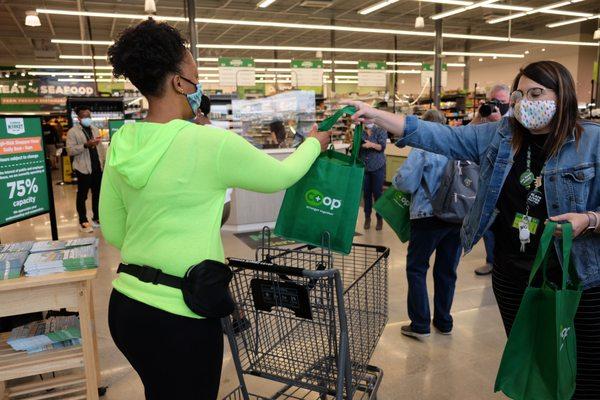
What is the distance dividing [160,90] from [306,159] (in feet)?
1.62

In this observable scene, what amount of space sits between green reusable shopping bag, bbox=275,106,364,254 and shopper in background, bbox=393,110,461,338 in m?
1.35

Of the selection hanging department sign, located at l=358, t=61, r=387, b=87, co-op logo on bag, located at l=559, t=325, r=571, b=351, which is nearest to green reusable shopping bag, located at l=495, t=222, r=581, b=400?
co-op logo on bag, located at l=559, t=325, r=571, b=351

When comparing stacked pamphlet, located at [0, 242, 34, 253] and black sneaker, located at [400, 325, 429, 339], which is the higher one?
stacked pamphlet, located at [0, 242, 34, 253]

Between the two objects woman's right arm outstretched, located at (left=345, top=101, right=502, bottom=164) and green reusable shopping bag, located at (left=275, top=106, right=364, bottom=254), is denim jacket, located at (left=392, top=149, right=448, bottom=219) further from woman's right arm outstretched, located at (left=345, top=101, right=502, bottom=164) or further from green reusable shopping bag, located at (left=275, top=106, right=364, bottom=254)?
green reusable shopping bag, located at (left=275, top=106, right=364, bottom=254)

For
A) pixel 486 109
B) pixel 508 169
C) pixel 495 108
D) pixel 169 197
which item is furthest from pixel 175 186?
pixel 495 108

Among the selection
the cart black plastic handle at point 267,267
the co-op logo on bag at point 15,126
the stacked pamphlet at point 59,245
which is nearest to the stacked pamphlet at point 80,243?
the stacked pamphlet at point 59,245

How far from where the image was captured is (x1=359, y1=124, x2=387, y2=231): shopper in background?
19.9 ft

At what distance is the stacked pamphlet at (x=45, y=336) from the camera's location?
6.98 feet

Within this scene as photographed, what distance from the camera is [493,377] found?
268cm

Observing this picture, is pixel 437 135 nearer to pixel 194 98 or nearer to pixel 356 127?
pixel 356 127

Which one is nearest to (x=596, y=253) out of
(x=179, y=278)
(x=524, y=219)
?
(x=524, y=219)

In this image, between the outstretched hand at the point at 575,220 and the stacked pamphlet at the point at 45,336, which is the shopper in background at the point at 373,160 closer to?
the stacked pamphlet at the point at 45,336

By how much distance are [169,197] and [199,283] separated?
25 cm

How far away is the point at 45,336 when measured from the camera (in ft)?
7.14
